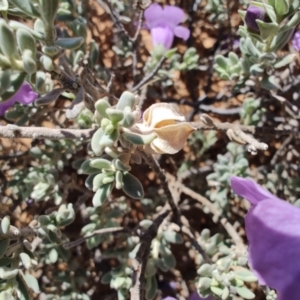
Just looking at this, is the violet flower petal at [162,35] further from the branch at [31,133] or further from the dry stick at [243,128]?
the branch at [31,133]

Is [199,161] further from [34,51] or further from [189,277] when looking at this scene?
[34,51]

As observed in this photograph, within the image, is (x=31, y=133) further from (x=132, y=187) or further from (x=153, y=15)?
(x=153, y=15)

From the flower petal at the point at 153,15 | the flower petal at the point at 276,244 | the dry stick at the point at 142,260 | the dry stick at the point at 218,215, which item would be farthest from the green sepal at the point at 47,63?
the flower petal at the point at 153,15

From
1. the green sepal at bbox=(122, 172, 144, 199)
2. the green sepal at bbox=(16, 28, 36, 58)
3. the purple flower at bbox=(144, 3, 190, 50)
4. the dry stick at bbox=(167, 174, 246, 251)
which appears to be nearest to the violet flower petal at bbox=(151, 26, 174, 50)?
the purple flower at bbox=(144, 3, 190, 50)

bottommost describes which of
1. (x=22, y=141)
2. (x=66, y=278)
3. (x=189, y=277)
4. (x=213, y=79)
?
(x=189, y=277)

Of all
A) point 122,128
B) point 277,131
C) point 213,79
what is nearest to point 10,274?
point 122,128

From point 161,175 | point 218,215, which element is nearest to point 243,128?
point 161,175
